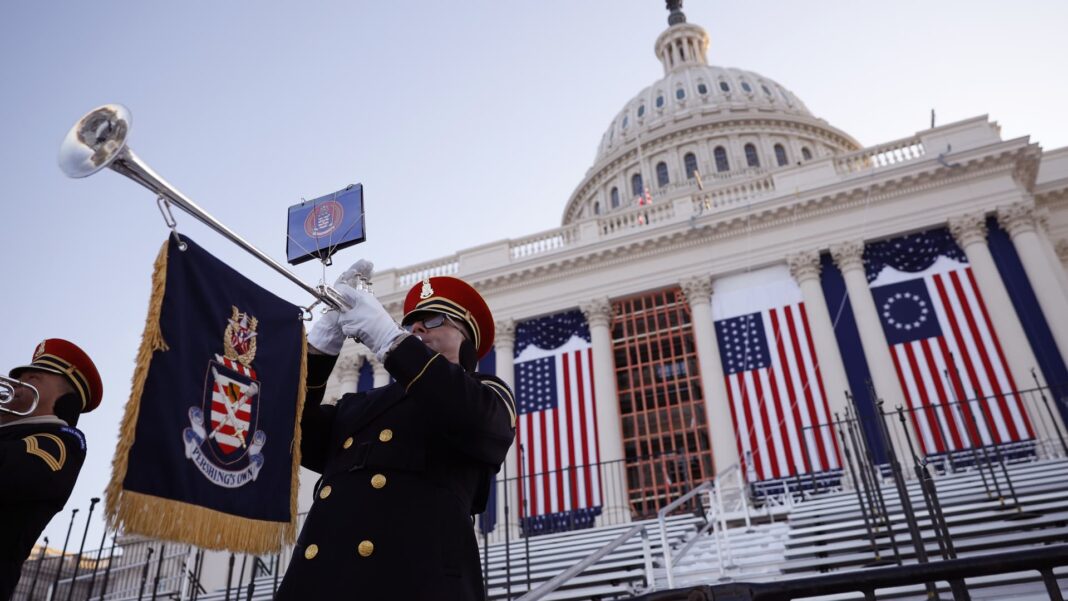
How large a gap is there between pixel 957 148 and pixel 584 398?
12.8 meters

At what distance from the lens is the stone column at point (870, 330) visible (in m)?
17.4

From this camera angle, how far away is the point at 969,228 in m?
19.2

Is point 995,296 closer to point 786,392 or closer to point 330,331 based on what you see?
point 786,392

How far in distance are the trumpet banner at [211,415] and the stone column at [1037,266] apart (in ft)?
59.3

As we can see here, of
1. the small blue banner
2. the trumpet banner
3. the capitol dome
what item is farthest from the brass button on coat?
the capitol dome

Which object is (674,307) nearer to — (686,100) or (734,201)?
(734,201)

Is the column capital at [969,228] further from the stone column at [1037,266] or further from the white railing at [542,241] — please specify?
the white railing at [542,241]

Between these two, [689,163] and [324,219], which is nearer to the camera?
[324,219]

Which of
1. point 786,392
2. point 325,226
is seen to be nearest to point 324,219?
point 325,226

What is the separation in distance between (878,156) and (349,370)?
17.7 meters

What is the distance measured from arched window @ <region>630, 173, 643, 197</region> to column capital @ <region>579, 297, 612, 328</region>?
31267 millimetres

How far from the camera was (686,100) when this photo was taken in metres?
57.2

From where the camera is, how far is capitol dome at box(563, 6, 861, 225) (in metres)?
49.9

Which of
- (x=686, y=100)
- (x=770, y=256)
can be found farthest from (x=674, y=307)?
(x=686, y=100)
